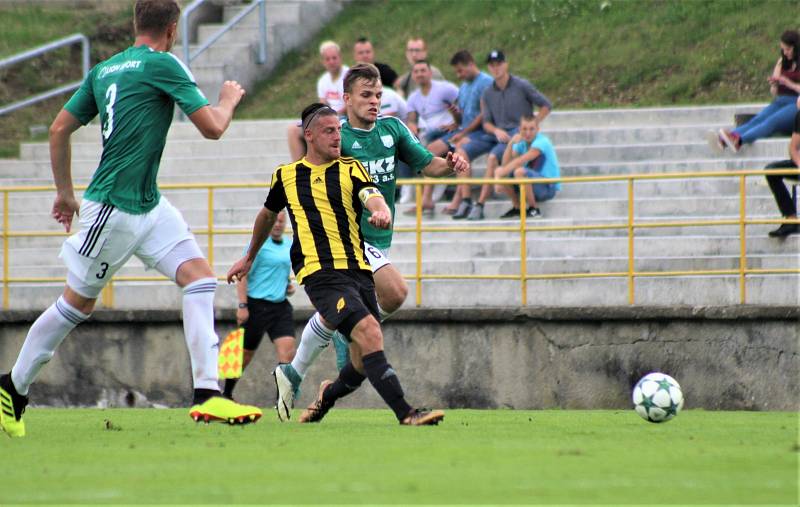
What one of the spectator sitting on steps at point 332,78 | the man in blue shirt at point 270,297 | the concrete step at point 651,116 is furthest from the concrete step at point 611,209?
the man in blue shirt at point 270,297

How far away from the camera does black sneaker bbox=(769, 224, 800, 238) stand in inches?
581

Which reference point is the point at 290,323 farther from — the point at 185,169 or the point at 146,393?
the point at 185,169

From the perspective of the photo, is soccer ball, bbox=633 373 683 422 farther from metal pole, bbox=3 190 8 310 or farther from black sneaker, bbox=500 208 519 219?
metal pole, bbox=3 190 8 310

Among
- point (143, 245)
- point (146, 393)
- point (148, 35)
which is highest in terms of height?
point (148, 35)

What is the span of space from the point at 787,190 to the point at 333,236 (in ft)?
22.1

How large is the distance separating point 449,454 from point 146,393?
8.76 metres

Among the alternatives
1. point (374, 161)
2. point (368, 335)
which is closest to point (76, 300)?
point (368, 335)

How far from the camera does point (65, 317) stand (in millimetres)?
8859

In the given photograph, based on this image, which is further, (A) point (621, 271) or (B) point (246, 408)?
(A) point (621, 271)

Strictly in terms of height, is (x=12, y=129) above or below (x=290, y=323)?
Result: above

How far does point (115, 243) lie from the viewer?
870cm

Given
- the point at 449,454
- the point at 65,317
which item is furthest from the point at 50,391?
the point at 449,454

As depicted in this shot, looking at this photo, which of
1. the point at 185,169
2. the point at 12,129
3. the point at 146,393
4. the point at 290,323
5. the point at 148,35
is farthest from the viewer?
the point at 12,129

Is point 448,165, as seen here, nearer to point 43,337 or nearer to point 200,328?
point 200,328
